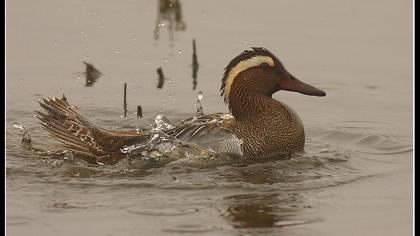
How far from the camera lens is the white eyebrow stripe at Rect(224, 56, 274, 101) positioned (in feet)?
37.0

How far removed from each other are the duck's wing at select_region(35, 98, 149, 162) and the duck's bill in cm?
139

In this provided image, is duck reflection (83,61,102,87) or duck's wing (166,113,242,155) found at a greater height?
duck reflection (83,61,102,87)

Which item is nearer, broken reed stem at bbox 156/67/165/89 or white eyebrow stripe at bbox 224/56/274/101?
white eyebrow stripe at bbox 224/56/274/101

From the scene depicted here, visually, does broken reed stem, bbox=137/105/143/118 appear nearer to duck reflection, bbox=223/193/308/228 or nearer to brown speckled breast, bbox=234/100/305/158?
brown speckled breast, bbox=234/100/305/158

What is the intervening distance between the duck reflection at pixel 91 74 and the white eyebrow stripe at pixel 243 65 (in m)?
2.36

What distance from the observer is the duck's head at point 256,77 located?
11.3 meters

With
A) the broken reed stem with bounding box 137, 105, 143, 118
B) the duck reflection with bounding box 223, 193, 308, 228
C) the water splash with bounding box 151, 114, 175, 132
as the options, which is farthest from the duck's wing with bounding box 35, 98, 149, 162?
the duck reflection with bounding box 223, 193, 308, 228

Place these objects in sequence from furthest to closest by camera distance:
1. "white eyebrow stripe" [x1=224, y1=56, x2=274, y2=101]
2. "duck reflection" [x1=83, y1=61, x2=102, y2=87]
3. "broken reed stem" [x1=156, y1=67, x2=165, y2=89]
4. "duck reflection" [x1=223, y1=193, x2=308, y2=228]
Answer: "duck reflection" [x1=83, y1=61, x2=102, y2=87] → "broken reed stem" [x1=156, y1=67, x2=165, y2=89] → "white eyebrow stripe" [x1=224, y1=56, x2=274, y2=101] → "duck reflection" [x1=223, y1=193, x2=308, y2=228]

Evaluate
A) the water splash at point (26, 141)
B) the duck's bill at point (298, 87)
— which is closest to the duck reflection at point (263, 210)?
the duck's bill at point (298, 87)

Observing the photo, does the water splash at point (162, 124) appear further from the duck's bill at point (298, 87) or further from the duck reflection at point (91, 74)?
the duck reflection at point (91, 74)

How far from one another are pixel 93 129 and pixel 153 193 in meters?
1.73

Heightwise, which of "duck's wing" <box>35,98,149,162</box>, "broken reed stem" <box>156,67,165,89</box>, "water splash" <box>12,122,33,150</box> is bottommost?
"water splash" <box>12,122,33,150</box>

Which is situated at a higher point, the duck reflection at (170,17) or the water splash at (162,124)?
the duck reflection at (170,17)

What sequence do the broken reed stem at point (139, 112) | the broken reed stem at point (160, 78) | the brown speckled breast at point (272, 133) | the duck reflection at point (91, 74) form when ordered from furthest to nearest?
the duck reflection at point (91, 74) < the broken reed stem at point (160, 78) < the broken reed stem at point (139, 112) < the brown speckled breast at point (272, 133)
